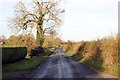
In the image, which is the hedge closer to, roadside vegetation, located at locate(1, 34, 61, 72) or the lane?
roadside vegetation, located at locate(1, 34, 61, 72)

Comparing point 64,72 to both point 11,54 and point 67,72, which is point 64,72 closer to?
point 67,72

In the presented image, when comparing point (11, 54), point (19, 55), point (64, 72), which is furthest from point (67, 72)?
point (19, 55)

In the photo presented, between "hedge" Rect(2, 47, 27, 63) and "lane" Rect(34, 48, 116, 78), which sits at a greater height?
"hedge" Rect(2, 47, 27, 63)

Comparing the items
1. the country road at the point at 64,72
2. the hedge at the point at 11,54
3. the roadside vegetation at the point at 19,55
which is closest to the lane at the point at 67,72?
the country road at the point at 64,72

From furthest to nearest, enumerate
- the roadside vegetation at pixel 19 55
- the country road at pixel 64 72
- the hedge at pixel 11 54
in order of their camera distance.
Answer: the hedge at pixel 11 54
the roadside vegetation at pixel 19 55
the country road at pixel 64 72

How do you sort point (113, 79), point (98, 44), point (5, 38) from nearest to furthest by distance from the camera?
point (113, 79) → point (98, 44) → point (5, 38)

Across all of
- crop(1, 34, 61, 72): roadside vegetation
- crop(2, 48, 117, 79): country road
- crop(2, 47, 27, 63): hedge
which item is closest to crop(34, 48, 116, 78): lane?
crop(2, 48, 117, 79): country road

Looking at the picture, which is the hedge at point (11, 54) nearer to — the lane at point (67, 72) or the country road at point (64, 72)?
the country road at point (64, 72)

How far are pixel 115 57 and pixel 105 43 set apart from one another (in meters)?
3.64

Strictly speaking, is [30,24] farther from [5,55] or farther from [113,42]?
[113,42]

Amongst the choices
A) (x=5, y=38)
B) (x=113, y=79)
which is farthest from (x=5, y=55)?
(x=5, y=38)

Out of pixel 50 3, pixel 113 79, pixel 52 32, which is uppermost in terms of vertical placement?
pixel 50 3

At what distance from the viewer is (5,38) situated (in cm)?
6894

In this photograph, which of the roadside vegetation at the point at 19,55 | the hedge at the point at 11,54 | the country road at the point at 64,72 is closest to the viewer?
the country road at the point at 64,72
